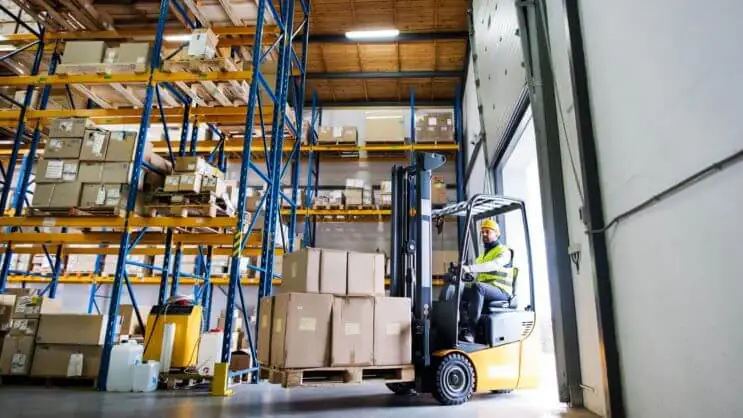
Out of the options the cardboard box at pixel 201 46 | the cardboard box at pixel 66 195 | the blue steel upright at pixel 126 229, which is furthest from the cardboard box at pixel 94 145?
the cardboard box at pixel 201 46

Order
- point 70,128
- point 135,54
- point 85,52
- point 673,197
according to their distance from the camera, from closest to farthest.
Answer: point 673,197 < point 70,128 < point 135,54 < point 85,52

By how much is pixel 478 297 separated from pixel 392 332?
3.34ft

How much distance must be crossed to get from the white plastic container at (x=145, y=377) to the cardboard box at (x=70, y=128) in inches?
146

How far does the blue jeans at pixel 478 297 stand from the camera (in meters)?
4.77

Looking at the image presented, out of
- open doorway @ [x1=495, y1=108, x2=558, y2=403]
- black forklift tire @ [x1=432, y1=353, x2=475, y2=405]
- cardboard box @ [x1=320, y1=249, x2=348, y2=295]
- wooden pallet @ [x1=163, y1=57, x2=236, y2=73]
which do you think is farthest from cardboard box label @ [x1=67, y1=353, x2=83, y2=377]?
open doorway @ [x1=495, y1=108, x2=558, y2=403]

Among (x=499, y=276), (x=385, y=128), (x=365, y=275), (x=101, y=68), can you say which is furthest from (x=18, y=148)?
(x=499, y=276)

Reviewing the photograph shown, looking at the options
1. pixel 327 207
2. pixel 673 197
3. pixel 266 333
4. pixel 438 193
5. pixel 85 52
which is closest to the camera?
pixel 673 197

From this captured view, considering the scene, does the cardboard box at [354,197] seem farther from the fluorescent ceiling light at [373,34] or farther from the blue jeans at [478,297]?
the blue jeans at [478,297]

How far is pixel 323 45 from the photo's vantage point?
11719mm

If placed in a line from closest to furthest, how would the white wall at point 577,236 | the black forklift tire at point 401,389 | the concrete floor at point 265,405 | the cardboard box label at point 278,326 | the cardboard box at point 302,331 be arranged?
the white wall at point 577,236, the concrete floor at point 265,405, the cardboard box at point 302,331, the cardboard box label at point 278,326, the black forklift tire at point 401,389

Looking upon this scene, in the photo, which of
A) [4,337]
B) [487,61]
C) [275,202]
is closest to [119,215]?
[275,202]

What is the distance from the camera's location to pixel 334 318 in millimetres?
4406

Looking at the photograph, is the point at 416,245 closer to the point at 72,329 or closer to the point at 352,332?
the point at 352,332

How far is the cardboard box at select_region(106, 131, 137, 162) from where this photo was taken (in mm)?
6586
